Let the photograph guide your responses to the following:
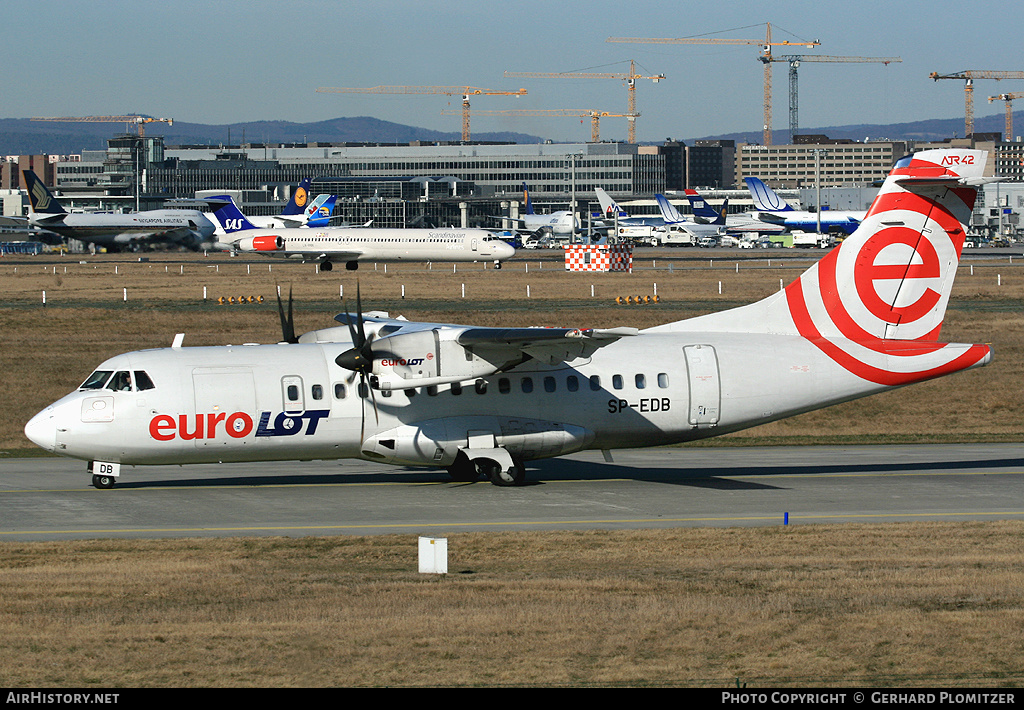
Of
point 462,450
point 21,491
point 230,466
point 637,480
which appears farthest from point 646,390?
point 21,491

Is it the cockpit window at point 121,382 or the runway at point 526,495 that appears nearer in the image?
the runway at point 526,495

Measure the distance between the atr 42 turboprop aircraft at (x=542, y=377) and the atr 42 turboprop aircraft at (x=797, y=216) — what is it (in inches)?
4978

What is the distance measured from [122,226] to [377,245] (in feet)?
124

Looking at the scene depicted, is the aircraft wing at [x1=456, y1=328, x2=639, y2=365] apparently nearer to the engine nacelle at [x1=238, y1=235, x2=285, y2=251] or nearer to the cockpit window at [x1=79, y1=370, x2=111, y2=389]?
the cockpit window at [x1=79, y1=370, x2=111, y2=389]

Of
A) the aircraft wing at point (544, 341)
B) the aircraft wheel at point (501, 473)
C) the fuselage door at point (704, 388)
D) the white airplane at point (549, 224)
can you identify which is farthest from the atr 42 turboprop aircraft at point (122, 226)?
the aircraft wing at point (544, 341)

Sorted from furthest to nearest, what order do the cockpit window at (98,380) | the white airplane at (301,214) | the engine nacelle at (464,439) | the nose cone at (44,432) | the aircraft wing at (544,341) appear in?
the white airplane at (301,214) → the engine nacelle at (464,439) → the cockpit window at (98,380) → the nose cone at (44,432) → the aircraft wing at (544,341)

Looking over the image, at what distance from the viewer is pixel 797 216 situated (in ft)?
517

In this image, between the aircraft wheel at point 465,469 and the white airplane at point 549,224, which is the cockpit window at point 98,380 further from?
the white airplane at point 549,224

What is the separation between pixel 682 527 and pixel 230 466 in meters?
13.6

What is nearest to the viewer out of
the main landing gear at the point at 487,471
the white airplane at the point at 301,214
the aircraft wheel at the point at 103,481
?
the aircraft wheel at the point at 103,481

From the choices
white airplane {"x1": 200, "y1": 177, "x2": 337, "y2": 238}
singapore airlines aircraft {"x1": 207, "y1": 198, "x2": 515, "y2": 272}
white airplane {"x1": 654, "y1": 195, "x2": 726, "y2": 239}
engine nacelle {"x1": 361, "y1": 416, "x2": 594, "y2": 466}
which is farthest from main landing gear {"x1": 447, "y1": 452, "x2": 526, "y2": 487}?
white airplane {"x1": 654, "y1": 195, "x2": 726, "y2": 239}

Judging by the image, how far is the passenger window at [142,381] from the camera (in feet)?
81.4

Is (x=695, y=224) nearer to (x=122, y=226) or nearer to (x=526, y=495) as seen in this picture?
(x=122, y=226)

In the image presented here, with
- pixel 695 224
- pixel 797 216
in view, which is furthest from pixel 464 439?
pixel 695 224
